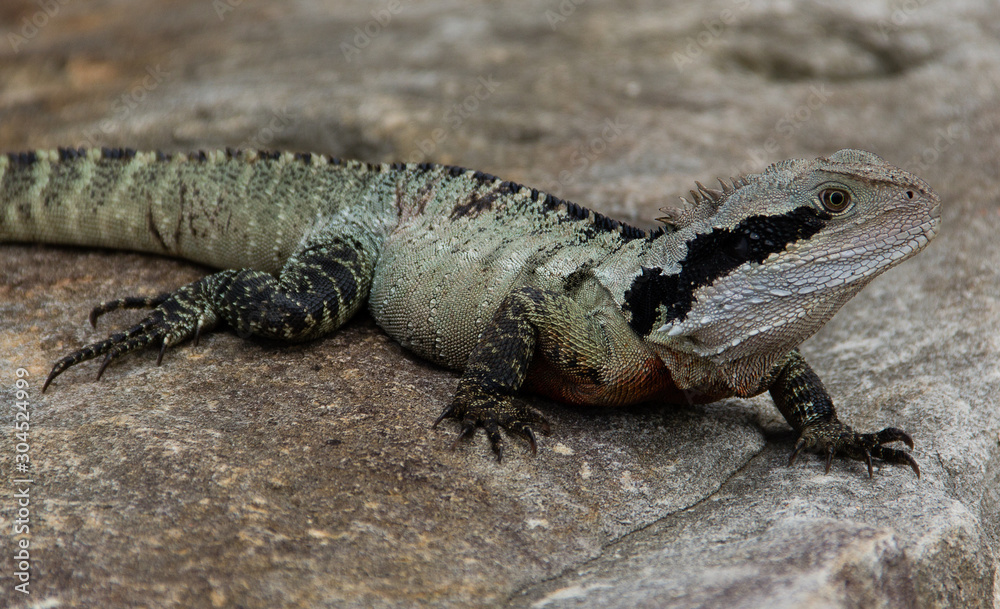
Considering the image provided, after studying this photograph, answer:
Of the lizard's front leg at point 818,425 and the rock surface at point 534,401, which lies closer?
the rock surface at point 534,401

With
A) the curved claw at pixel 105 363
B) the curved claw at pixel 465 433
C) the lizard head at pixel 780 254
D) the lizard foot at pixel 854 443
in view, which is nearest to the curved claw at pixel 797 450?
the lizard foot at pixel 854 443

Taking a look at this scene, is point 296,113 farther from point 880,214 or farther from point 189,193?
point 880,214

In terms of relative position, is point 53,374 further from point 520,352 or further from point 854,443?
point 854,443

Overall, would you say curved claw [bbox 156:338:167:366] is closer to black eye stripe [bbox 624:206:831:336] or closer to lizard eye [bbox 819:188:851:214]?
black eye stripe [bbox 624:206:831:336]

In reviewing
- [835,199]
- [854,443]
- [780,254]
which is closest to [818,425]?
[854,443]

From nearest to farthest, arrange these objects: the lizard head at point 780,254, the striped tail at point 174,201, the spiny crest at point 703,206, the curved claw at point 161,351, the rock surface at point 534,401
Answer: the rock surface at point 534,401
the lizard head at point 780,254
the spiny crest at point 703,206
the curved claw at point 161,351
the striped tail at point 174,201

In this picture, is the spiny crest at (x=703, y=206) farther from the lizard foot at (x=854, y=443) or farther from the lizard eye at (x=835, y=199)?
the lizard foot at (x=854, y=443)

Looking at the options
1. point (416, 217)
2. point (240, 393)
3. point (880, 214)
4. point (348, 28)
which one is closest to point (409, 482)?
point (240, 393)
